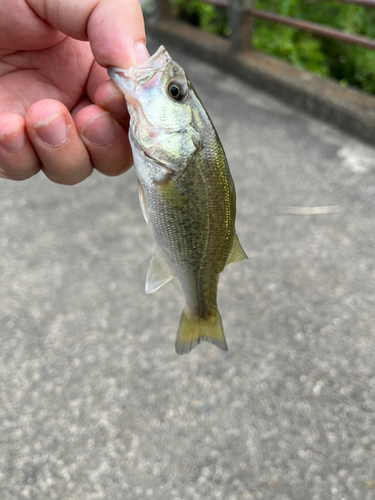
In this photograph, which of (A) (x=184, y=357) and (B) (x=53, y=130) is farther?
(A) (x=184, y=357)

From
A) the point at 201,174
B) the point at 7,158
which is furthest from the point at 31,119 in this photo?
the point at 201,174

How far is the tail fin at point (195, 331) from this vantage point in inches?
77.0

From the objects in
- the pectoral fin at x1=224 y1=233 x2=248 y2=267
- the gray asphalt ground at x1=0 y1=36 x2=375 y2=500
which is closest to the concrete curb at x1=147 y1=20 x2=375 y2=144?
the gray asphalt ground at x1=0 y1=36 x2=375 y2=500

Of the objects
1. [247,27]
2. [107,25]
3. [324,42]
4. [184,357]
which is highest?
[107,25]

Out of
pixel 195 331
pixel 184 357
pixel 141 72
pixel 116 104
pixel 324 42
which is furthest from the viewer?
pixel 324 42

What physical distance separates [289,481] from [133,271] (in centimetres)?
183

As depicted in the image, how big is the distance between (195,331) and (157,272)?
0.37 meters

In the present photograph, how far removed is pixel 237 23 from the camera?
5.70 m

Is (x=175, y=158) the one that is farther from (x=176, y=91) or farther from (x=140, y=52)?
(x=140, y=52)

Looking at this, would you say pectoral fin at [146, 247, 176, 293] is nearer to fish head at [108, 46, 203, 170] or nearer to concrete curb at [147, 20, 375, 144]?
fish head at [108, 46, 203, 170]

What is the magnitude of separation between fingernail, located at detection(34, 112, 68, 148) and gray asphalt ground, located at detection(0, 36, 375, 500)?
64.9 inches

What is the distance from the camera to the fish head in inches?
59.9

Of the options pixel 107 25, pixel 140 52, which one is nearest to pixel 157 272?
pixel 140 52

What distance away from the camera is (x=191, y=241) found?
1.65 m
